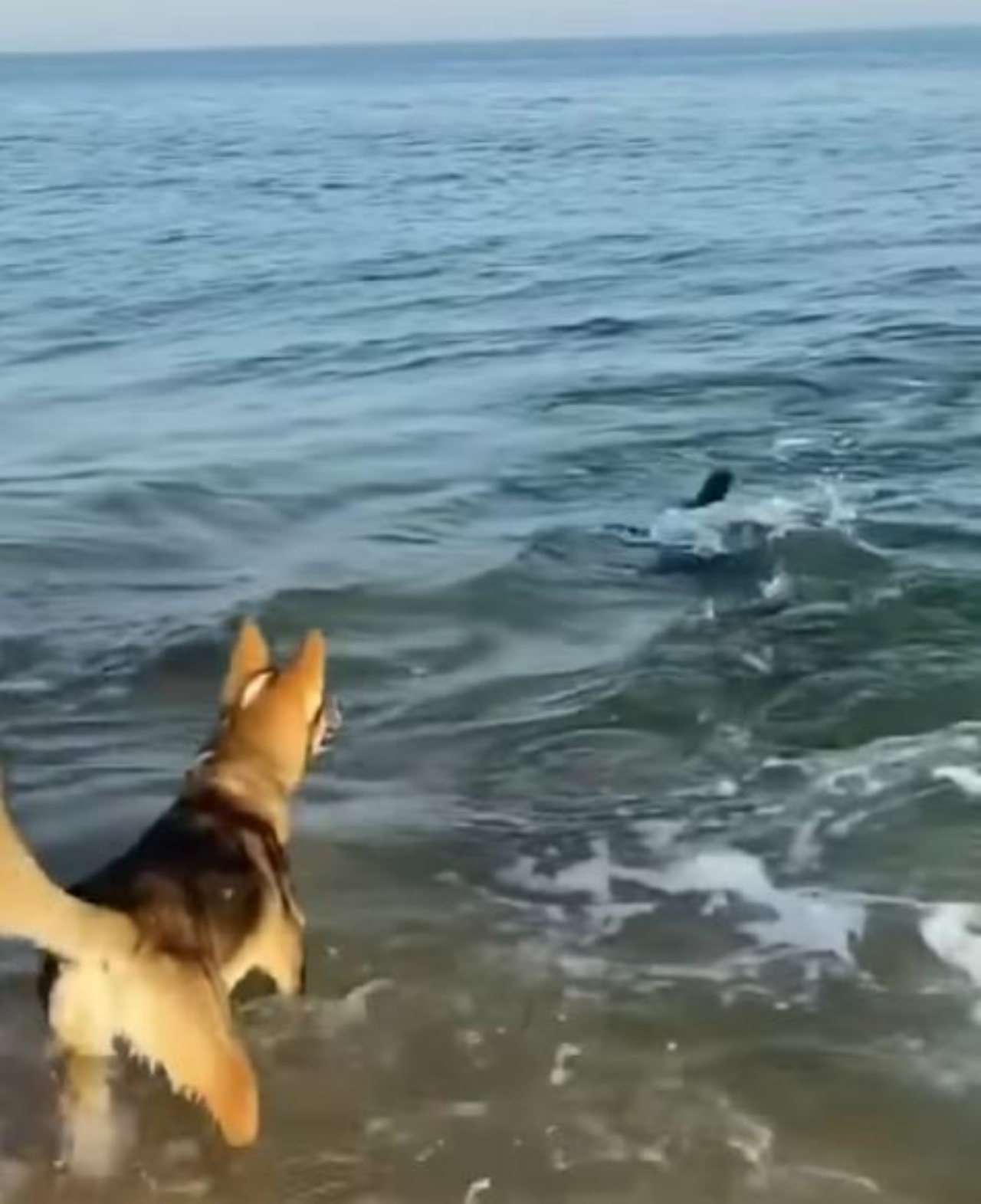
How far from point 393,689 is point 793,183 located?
86.3 feet

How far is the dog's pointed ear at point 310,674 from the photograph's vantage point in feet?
20.1

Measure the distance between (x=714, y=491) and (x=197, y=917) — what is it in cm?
765

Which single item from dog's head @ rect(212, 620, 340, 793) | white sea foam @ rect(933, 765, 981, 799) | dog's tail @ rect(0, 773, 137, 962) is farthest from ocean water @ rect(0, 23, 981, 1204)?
dog's tail @ rect(0, 773, 137, 962)

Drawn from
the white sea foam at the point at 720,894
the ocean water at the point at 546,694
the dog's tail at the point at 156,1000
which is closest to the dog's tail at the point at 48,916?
the dog's tail at the point at 156,1000

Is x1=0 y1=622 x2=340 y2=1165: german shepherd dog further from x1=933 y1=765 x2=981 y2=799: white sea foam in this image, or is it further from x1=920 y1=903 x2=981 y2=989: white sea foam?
x1=933 y1=765 x2=981 y2=799: white sea foam

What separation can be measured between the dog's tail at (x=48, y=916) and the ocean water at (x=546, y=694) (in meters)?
0.84

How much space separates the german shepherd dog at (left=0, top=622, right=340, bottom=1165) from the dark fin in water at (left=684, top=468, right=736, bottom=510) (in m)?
6.42

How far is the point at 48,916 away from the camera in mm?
4500

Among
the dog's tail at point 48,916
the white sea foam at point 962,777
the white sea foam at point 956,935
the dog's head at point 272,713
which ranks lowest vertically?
the white sea foam at point 962,777

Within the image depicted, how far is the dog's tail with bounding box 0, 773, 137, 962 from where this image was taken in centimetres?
432

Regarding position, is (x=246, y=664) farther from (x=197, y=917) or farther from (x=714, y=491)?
(x=714, y=491)

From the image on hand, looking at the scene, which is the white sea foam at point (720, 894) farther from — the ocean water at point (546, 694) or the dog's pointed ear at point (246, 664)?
the dog's pointed ear at point (246, 664)

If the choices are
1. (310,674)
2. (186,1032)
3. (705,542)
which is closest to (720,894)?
(310,674)

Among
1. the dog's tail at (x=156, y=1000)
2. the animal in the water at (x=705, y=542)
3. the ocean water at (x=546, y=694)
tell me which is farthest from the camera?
the animal in the water at (x=705, y=542)
